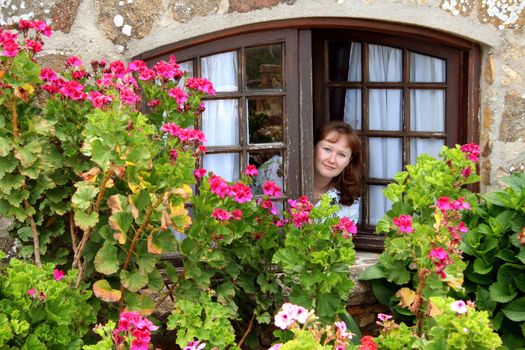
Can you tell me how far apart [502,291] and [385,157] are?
3.27 ft

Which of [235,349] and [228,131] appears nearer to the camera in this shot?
[235,349]

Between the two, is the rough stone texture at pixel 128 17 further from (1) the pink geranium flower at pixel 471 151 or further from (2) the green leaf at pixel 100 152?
(1) the pink geranium flower at pixel 471 151

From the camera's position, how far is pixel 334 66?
13.5 ft

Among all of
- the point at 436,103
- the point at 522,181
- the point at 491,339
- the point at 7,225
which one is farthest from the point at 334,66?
→ the point at 491,339

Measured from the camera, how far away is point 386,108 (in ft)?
13.2

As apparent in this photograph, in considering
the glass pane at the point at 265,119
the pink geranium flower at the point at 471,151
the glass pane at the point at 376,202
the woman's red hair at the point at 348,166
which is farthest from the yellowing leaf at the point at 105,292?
the glass pane at the point at 376,202

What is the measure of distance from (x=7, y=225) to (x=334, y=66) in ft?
5.88

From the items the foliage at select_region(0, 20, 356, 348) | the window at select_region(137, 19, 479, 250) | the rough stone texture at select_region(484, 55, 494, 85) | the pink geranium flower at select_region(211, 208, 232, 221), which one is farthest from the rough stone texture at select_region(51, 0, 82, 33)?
the rough stone texture at select_region(484, 55, 494, 85)

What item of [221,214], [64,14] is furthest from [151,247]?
[64,14]

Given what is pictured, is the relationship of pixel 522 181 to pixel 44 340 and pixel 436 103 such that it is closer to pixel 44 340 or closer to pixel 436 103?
pixel 436 103

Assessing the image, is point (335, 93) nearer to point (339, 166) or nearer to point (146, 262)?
point (339, 166)

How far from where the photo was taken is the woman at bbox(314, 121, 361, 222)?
155 inches

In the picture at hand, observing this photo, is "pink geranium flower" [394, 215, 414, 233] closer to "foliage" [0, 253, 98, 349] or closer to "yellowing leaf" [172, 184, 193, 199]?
"yellowing leaf" [172, 184, 193, 199]

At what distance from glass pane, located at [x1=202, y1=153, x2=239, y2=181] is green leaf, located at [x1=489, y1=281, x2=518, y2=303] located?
47.2 inches
